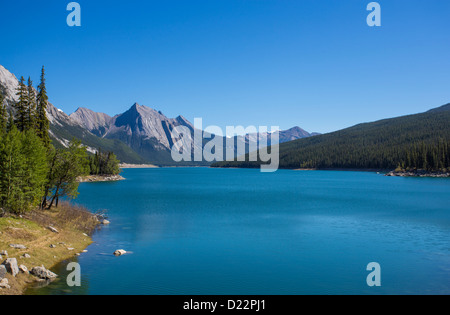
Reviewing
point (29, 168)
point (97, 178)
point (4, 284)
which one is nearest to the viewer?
point (4, 284)

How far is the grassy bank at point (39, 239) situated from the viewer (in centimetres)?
2204

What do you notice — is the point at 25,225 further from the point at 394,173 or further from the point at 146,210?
the point at 394,173

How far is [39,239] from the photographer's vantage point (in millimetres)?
28859

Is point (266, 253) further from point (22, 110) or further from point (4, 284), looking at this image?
point (22, 110)

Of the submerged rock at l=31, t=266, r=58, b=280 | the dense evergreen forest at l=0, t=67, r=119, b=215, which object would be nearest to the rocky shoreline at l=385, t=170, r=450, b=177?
the dense evergreen forest at l=0, t=67, r=119, b=215

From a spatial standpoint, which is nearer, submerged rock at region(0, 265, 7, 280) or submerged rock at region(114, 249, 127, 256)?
submerged rock at region(0, 265, 7, 280)

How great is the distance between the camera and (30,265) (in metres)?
23.3

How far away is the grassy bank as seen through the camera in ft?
72.3

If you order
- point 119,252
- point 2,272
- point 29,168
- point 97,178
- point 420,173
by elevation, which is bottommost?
point 119,252

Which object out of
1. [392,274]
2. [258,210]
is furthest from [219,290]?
[258,210]

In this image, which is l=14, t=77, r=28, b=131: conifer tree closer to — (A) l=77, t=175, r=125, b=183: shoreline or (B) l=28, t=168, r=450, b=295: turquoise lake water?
(B) l=28, t=168, r=450, b=295: turquoise lake water

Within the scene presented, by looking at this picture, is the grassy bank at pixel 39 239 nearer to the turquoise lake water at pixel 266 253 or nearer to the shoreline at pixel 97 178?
the turquoise lake water at pixel 266 253

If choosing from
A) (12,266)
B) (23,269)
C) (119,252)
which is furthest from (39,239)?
(12,266)
